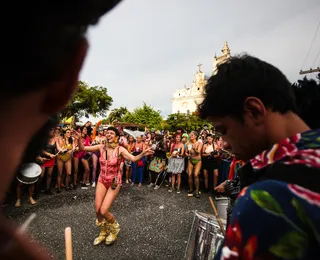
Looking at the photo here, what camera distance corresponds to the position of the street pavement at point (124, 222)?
369 cm

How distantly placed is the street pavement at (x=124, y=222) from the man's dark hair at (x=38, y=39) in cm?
384

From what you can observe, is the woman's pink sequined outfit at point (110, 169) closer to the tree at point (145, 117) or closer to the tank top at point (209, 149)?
the tank top at point (209, 149)

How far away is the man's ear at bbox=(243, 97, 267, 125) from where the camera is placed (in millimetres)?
1027

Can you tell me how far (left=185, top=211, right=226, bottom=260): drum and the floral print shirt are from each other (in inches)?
71.9

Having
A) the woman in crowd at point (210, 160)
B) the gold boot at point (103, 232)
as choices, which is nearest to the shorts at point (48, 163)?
the gold boot at point (103, 232)

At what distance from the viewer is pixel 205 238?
99.6 inches

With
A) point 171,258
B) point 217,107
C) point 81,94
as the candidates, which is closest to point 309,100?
point 217,107

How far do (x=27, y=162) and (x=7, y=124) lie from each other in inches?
5.8

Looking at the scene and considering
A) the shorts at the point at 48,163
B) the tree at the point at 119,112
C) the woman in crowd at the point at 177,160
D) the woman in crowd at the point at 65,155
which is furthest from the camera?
the tree at the point at 119,112

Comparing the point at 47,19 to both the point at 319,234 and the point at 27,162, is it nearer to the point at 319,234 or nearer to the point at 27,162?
the point at 27,162

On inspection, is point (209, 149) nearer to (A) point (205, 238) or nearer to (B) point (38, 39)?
(A) point (205, 238)

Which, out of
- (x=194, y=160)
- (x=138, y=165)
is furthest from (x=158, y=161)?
(x=194, y=160)

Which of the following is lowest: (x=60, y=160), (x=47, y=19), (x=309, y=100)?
(x=60, y=160)

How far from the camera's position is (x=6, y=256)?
13.6 inches
